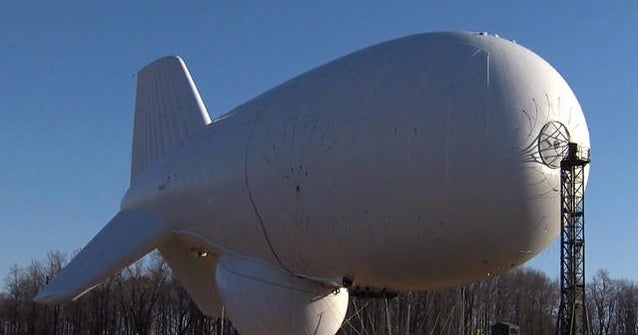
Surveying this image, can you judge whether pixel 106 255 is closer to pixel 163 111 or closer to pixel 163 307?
pixel 163 111

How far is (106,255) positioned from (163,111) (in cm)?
509

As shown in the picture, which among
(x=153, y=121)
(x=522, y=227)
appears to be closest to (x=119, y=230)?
(x=153, y=121)

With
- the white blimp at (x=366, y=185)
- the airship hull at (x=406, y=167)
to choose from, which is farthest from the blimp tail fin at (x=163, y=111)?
the airship hull at (x=406, y=167)

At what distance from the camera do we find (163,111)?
2194 centimetres

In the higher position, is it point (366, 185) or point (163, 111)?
point (163, 111)

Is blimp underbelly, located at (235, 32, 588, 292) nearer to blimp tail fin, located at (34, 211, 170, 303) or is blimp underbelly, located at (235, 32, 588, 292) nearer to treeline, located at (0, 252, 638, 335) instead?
blimp tail fin, located at (34, 211, 170, 303)

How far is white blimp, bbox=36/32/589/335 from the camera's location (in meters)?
13.7

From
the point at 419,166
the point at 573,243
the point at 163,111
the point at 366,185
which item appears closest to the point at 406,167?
the point at 419,166

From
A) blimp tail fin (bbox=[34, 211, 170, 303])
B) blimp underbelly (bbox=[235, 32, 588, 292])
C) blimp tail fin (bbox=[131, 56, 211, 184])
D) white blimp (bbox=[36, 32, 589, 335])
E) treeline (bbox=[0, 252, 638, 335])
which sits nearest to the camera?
blimp underbelly (bbox=[235, 32, 588, 292])

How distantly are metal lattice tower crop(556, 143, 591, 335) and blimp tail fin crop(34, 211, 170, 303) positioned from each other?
371 inches

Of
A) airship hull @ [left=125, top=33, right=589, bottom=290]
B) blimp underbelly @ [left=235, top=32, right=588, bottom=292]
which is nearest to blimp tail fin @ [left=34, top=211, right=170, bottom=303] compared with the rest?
airship hull @ [left=125, top=33, right=589, bottom=290]

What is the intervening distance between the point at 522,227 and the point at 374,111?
11.4 ft

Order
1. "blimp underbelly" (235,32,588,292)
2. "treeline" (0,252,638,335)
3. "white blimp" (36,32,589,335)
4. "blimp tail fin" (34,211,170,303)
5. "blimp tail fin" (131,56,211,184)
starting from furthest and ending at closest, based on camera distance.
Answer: "treeline" (0,252,638,335)
"blimp tail fin" (131,56,211,184)
"blimp tail fin" (34,211,170,303)
"white blimp" (36,32,589,335)
"blimp underbelly" (235,32,588,292)

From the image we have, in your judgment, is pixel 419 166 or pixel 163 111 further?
pixel 163 111
